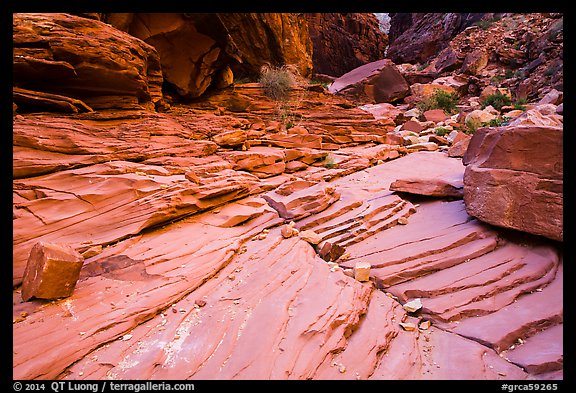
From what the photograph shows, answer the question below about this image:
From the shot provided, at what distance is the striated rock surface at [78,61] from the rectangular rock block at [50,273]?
14.0 feet

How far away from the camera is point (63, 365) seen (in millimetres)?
2812

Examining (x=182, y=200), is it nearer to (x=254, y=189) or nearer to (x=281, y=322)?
(x=254, y=189)

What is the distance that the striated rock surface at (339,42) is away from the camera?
3145cm

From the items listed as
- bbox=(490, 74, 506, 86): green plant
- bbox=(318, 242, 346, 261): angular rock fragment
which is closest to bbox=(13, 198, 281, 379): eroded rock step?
bbox=(318, 242, 346, 261): angular rock fragment

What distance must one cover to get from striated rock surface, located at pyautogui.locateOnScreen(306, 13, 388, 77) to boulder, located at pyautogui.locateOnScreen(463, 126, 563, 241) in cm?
2943

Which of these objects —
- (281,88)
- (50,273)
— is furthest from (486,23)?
(50,273)

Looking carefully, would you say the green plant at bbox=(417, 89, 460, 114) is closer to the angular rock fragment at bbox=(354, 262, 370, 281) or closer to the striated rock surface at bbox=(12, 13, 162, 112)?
the striated rock surface at bbox=(12, 13, 162, 112)

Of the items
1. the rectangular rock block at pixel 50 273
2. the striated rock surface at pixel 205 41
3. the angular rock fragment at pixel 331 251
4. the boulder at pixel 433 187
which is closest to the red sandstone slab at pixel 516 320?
the angular rock fragment at pixel 331 251

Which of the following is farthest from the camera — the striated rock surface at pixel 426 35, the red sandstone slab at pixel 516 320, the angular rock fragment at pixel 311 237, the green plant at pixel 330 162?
the striated rock surface at pixel 426 35

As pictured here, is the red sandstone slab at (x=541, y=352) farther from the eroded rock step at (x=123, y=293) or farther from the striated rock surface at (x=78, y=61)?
the striated rock surface at (x=78, y=61)

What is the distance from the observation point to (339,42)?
3203cm
